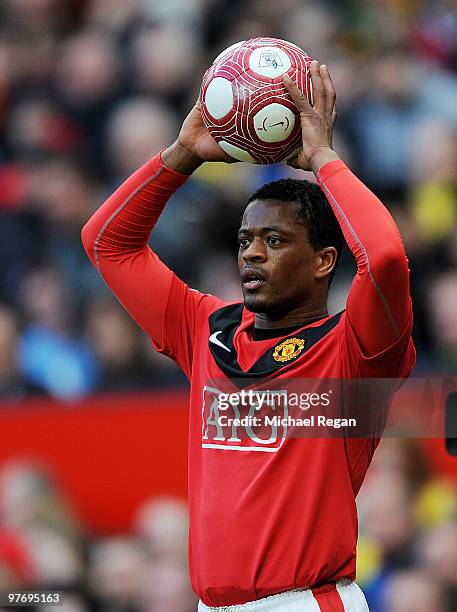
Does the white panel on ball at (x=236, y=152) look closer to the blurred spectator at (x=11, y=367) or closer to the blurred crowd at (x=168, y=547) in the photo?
the blurred crowd at (x=168, y=547)

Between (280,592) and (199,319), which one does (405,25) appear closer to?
(199,319)

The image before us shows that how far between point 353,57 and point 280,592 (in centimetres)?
476

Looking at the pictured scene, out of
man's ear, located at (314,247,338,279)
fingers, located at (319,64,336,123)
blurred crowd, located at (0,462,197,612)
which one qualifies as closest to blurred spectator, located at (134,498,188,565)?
blurred crowd, located at (0,462,197,612)

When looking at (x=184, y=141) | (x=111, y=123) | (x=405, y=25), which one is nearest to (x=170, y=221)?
(x=111, y=123)

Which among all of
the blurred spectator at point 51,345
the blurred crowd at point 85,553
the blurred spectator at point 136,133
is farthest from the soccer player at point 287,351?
the blurred spectator at point 136,133

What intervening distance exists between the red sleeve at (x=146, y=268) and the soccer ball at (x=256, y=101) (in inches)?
12.6

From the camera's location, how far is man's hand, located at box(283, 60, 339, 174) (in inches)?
136

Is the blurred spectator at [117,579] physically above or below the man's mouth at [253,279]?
below

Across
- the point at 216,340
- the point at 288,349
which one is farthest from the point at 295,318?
the point at 216,340

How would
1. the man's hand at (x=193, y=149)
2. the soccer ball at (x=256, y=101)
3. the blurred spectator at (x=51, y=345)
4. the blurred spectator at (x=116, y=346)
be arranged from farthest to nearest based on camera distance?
the blurred spectator at (x=51, y=345), the blurred spectator at (x=116, y=346), the man's hand at (x=193, y=149), the soccer ball at (x=256, y=101)

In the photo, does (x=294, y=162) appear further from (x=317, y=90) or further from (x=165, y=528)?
(x=165, y=528)

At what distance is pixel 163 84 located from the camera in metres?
7.51

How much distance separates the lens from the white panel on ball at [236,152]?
12.0ft

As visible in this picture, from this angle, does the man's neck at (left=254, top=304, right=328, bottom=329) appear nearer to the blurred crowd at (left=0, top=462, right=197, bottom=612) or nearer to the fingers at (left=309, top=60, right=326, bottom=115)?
the fingers at (left=309, top=60, right=326, bottom=115)
